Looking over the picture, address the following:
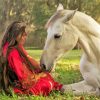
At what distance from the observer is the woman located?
612 centimetres

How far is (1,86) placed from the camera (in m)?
6.32

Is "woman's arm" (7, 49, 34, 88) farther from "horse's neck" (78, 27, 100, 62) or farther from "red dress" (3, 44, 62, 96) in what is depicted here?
"horse's neck" (78, 27, 100, 62)

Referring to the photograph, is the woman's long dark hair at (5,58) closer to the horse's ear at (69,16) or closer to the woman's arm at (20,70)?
the woman's arm at (20,70)

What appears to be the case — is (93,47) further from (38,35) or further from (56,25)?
(38,35)

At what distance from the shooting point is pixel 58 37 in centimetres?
568

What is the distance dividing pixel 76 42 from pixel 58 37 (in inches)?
13.0

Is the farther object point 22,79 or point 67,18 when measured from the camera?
point 22,79

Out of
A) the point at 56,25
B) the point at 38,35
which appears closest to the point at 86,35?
the point at 56,25

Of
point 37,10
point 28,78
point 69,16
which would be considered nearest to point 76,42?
point 69,16

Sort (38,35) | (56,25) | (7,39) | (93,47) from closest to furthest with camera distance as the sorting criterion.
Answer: (56,25)
(93,47)
(7,39)
(38,35)

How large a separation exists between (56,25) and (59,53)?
436 millimetres

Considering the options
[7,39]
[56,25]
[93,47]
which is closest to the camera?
[56,25]

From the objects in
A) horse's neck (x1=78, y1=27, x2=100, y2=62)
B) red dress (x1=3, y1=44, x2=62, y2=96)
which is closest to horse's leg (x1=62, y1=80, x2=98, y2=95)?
red dress (x1=3, y1=44, x2=62, y2=96)

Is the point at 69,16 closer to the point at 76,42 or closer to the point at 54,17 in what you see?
the point at 54,17
